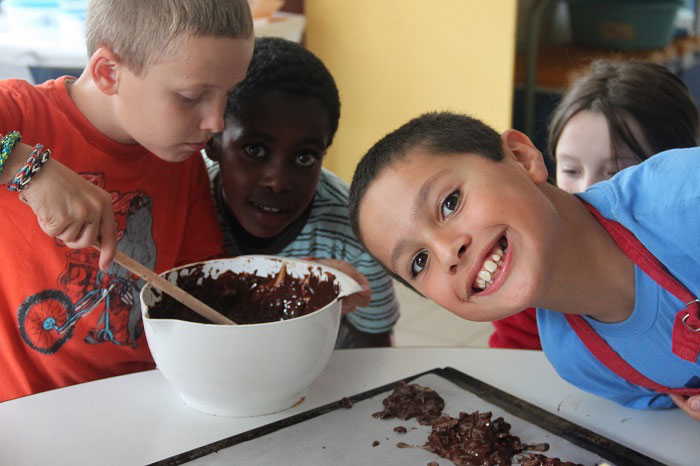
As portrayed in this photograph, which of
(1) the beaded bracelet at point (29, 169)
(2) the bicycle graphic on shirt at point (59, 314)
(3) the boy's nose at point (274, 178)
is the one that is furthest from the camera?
(3) the boy's nose at point (274, 178)

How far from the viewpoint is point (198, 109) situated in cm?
108

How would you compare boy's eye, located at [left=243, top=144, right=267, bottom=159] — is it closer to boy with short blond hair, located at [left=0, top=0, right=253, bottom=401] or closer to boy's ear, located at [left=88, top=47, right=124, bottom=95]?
boy with short blond hair, located at [left=0, top=0, right=253, bottom=401]

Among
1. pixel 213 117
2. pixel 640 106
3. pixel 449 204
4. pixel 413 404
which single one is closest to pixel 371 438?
pixel 413 404

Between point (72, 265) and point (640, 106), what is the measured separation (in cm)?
103

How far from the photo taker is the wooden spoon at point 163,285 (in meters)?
0.92

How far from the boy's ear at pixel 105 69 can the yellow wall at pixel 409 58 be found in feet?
6.68

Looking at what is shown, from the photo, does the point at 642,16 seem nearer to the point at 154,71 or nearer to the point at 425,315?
the point at 425,315

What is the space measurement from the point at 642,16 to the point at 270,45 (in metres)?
2.27

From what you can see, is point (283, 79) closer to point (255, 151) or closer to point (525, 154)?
point (255, 151)

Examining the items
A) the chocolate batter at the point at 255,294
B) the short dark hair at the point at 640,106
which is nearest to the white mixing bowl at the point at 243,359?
the chocolate batter at the point at 255,294

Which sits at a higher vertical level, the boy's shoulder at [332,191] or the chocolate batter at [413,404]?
the boy's shoulder at [332,191]

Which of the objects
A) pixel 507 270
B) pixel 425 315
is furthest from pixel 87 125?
pixel 425 315

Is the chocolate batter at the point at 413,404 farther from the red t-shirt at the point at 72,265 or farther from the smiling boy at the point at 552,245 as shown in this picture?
the red t-shirt at the point at 72,265

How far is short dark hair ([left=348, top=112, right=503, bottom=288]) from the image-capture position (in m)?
0.96
